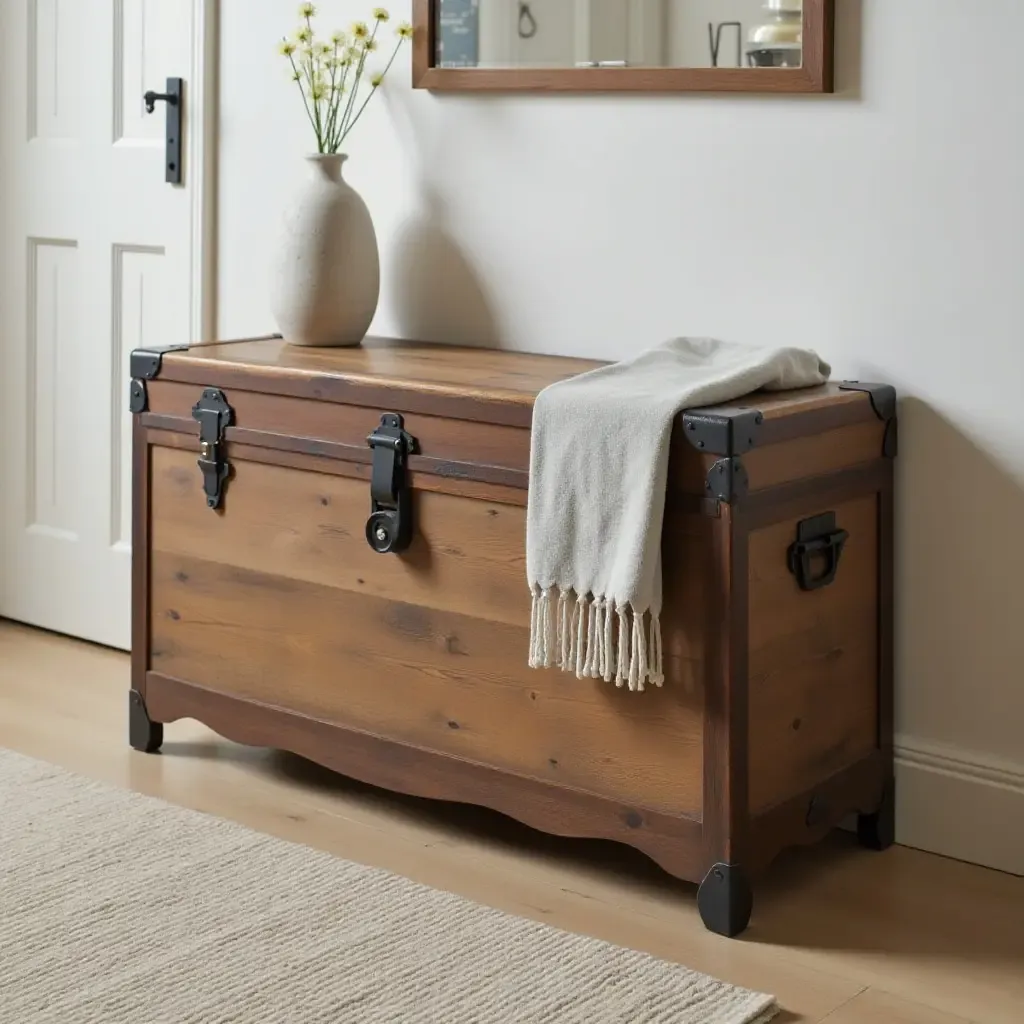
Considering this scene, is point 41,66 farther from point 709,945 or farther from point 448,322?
point 709,945

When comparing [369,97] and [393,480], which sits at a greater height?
[369,97]

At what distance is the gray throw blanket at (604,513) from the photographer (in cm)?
214

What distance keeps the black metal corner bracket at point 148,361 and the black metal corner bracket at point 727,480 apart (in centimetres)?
108

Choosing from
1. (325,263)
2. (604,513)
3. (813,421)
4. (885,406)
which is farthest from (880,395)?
(325,263)

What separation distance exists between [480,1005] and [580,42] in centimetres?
152

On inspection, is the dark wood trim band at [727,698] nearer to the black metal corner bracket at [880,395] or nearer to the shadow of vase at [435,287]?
the black metal corner bracket at [880,395]

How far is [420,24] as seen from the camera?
2871 mm

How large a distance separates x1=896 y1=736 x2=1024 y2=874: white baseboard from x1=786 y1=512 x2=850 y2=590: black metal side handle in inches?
14.4

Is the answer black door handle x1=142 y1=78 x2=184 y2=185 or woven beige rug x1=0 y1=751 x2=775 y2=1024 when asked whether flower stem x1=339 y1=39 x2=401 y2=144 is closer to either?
black door handle x1=142 y1=78 x2=184 y2=185

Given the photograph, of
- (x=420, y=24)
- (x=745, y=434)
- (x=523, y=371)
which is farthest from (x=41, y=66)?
(x=745, y=434)

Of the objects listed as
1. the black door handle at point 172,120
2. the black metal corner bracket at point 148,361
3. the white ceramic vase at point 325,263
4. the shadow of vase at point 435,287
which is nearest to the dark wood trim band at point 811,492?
the shadow of vase at point 435,287

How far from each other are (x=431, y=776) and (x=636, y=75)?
113 centimetres

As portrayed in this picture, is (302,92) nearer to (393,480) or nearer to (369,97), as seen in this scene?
(369,97)

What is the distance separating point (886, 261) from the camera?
2.44 m
